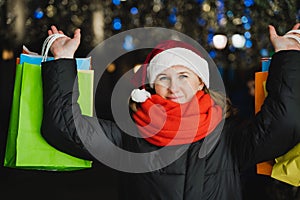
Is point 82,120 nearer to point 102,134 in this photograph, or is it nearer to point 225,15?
point 102,134

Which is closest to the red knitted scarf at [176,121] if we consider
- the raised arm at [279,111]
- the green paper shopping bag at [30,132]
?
the raised arm at [279,111]

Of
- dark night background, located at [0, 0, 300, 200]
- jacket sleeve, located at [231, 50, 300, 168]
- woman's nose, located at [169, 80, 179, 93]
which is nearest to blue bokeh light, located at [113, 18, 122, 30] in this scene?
dark night background, located at [0, 0, 300, 200]

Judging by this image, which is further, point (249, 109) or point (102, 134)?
point (249, 109)

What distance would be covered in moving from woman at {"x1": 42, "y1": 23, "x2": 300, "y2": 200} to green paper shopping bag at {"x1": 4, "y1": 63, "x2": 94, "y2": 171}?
0.11 ft

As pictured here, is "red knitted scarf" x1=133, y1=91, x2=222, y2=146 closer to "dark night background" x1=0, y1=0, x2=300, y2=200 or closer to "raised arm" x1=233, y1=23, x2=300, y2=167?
"raised arm" x1=233, y1=23, x2=300, y2=167

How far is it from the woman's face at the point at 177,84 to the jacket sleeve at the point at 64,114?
0.70 ft

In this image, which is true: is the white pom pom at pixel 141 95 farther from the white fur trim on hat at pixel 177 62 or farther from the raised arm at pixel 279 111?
the raised arm at pixel 279 111

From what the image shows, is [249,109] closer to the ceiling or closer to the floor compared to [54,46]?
closer to the floor

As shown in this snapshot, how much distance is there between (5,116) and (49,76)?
1.83 metres

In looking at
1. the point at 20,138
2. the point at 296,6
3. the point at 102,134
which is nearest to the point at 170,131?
the point at 102,134

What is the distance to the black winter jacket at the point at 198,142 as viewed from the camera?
1.37m

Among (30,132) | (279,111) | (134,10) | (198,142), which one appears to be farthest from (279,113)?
(134,10)

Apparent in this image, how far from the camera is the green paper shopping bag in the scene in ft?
4.73

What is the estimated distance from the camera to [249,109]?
118 inches
